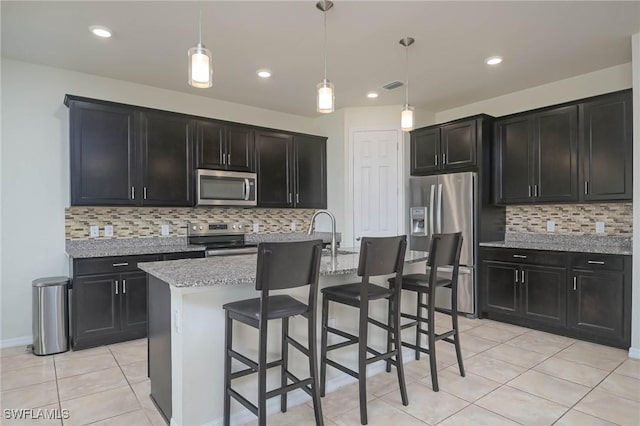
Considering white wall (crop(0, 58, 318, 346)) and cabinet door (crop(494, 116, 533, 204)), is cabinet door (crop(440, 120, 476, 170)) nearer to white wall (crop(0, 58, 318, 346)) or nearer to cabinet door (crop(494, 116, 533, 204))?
cabinet door (crop(494, 116, 533, 204))

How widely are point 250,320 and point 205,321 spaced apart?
33 centimetres

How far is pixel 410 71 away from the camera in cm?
379

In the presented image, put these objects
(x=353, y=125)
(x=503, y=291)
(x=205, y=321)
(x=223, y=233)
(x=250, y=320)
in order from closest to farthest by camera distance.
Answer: (x=250, y=320) → (x=205, y=321) → (x=503, y=291) → (x=223, y=233) → (x=353, y=125)

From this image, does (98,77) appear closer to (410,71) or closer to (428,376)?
(410,71)

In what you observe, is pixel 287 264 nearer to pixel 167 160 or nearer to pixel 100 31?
pixel 100 31

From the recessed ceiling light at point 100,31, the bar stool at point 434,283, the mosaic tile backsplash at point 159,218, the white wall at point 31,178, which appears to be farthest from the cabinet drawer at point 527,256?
the white wall at point 31,178

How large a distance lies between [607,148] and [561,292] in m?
1.49

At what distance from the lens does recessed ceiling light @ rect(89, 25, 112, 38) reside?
2.83 metres

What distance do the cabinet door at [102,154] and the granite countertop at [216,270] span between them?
5.69ft

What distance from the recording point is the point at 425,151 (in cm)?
493

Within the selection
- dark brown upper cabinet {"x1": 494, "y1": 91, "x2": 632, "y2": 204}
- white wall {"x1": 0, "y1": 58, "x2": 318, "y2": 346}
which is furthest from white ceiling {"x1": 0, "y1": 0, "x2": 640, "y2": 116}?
dark brown upper cabinet {"x1": 494, "y1": 91, "x2": 632, "y2": 204}

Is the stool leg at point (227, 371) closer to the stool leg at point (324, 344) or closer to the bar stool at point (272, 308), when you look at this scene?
the bar stool at point (272, 308)

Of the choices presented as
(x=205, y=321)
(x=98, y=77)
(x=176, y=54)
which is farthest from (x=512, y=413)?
(x=98, y=77)

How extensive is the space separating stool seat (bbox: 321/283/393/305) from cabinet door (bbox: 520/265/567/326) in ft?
7.74
